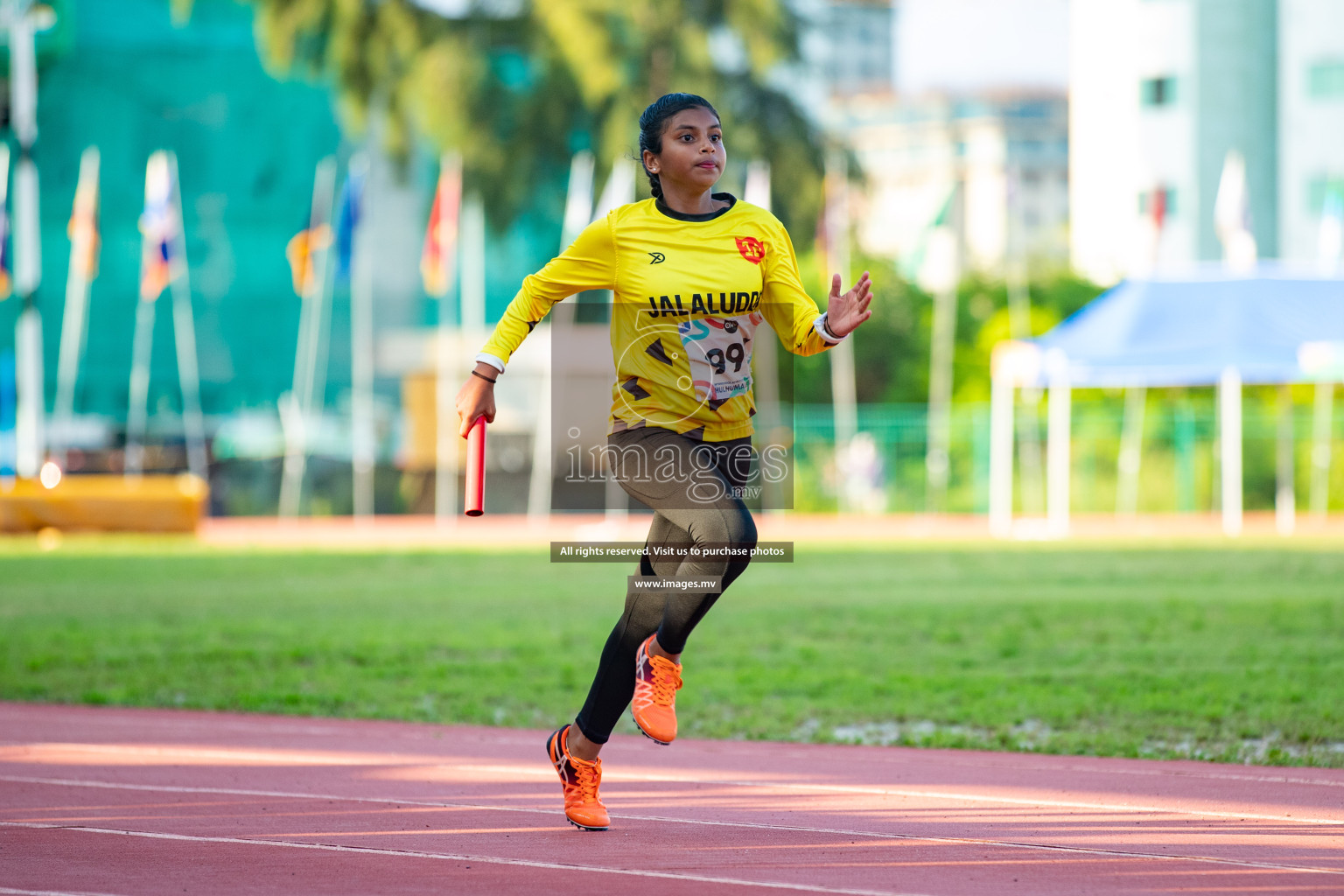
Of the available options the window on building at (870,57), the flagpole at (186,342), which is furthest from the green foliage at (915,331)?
the window on building at (870,57)

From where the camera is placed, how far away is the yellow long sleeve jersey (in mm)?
4855

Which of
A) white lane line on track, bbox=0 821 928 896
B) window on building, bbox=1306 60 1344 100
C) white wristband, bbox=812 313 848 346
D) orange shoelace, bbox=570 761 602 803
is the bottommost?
white lane line on track, bbox=0 821 928 896

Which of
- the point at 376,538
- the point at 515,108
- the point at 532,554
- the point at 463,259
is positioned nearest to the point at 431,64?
the point at 515,108

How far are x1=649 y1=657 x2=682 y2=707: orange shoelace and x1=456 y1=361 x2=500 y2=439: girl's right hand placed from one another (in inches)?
36.4

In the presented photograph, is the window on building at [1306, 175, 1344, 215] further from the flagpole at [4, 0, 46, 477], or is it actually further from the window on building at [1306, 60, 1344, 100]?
the flagpole at [4, 0, 46, 477]

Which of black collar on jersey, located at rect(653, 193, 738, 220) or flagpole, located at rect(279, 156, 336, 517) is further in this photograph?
flagpole, located at rect(279, 156, 336, 517)

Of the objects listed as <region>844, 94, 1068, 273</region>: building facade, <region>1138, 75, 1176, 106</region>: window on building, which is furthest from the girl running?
<region>844, 94, 1068, 273</region>: building facade

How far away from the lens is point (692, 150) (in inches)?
191

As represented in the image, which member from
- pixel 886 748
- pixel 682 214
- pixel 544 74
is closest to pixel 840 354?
pixel 544 74

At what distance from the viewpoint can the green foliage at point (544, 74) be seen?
32219 millimetres

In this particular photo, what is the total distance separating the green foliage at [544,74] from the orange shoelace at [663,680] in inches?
1083

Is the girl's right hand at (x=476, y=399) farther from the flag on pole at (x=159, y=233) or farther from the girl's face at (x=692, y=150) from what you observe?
the flag on pole at (x=159, y=233)

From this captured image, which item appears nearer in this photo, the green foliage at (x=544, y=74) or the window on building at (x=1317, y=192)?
the green foliage at (x=544, y=74)

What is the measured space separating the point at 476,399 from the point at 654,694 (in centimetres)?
106
